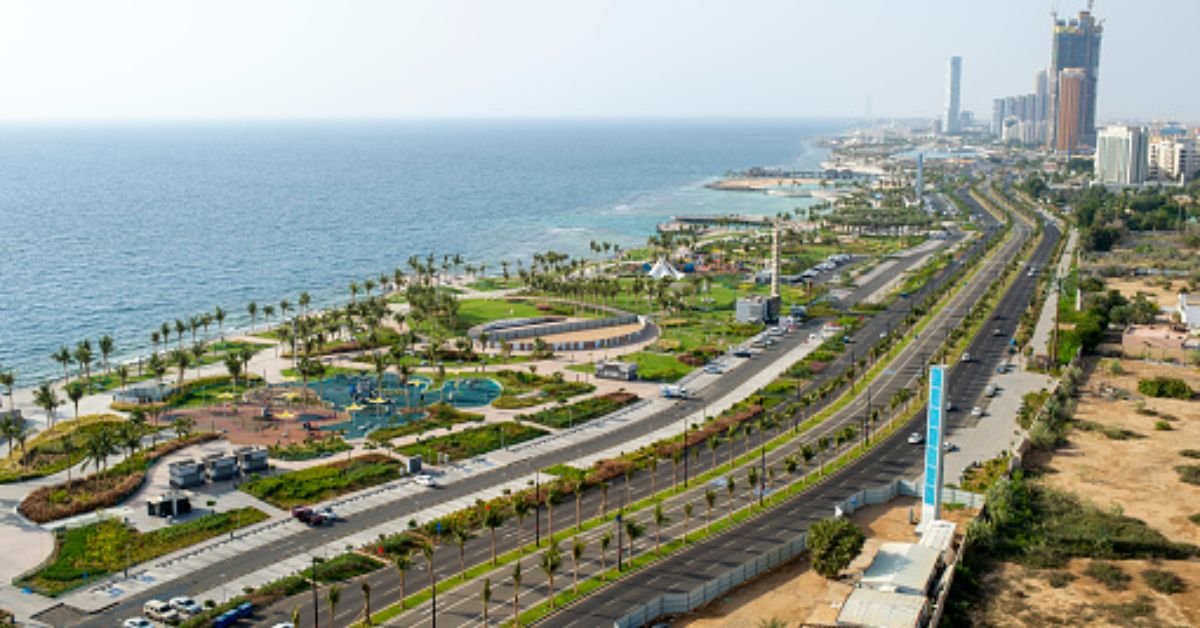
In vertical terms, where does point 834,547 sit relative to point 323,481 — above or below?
above

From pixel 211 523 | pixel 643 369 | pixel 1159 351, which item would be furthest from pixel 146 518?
pixel 1159 351

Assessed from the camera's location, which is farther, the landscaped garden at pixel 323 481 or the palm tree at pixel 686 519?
the landscaped garden at pixel 323 481

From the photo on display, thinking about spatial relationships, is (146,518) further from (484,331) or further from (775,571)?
(484,331)

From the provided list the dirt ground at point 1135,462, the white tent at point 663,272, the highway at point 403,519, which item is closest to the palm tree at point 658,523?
the highway at point 403,519

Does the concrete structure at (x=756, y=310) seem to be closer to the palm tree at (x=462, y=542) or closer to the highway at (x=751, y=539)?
the highway at (x=751, y=539)

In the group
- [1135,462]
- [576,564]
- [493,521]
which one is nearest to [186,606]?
[493,521]

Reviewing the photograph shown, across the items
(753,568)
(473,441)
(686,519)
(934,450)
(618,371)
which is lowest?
(753,568)

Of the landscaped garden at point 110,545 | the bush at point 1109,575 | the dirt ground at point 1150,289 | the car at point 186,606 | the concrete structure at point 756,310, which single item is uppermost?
the concrete structure at point 756,310

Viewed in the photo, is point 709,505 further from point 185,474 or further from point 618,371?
point 618,371
